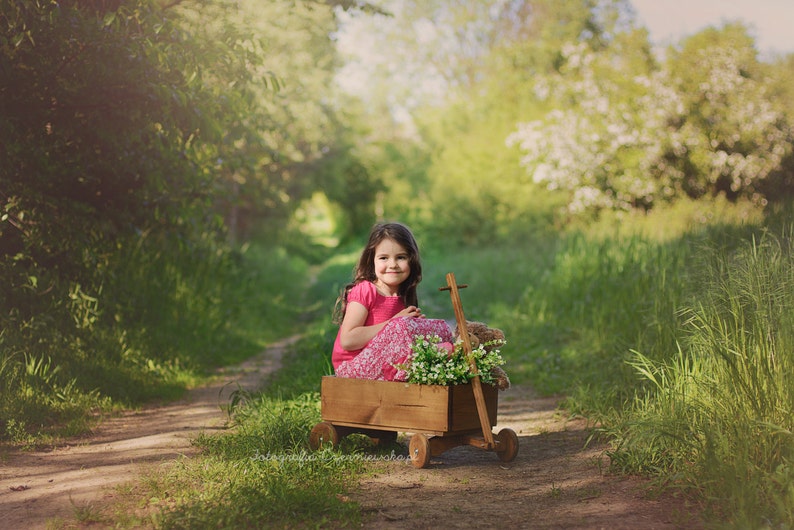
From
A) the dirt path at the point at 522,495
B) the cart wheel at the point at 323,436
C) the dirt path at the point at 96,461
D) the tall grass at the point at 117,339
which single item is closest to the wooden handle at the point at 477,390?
the dirt path at the point at 522,495

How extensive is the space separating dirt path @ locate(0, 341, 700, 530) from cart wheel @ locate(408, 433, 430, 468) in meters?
0.08

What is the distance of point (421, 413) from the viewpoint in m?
5.36

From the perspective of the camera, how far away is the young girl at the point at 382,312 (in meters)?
5.63

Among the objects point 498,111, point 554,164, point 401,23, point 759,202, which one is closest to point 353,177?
point 401,23

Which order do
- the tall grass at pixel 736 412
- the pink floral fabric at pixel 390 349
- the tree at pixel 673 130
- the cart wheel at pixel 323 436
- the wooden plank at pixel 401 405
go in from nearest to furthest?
1. the tall grass at pixel 736 412
2. the wooden plank at pixel 401 405
3. the pink floral fabric at pixel 390 349
4. the cart wheel at pixel 323 436
5. the tree at pixel 673 130

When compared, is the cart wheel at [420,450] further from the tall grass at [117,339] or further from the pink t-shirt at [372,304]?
the tall grass at [117,339]

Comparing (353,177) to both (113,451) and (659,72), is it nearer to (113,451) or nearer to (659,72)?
(659,72)

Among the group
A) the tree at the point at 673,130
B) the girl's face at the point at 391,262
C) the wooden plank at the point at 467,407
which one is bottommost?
the wooden plank at the point at 467,407

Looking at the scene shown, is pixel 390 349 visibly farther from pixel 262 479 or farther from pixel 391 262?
pixel 262 479

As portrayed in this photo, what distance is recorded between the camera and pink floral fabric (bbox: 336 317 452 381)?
18.3 ft

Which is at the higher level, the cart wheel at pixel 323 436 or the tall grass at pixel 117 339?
the tall grass at pixel 117 339

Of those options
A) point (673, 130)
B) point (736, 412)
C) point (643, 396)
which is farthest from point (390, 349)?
point (673, 130)

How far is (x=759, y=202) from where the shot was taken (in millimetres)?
19172

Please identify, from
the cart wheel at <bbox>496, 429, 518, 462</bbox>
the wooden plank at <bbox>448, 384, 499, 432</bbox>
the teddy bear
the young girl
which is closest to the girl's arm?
the young girl
